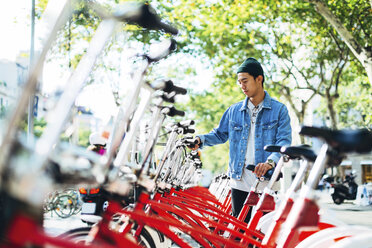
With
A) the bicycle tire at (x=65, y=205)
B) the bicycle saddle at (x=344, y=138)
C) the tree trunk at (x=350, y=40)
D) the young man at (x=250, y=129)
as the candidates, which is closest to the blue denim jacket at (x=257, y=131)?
the young man at (x=250, y=129)

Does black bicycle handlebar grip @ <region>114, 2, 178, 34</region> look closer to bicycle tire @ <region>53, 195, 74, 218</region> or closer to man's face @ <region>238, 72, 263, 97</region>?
man's face @ <region>238, 72, 263, 97</region>

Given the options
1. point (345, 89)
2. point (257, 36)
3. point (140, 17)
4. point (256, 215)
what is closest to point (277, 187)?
point (256, 215)

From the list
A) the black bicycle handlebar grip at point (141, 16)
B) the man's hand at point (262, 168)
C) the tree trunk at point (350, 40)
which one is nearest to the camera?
the black bicycle handlebar grip at point (141, 16)

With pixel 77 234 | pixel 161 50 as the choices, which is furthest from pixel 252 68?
pixel 77 234

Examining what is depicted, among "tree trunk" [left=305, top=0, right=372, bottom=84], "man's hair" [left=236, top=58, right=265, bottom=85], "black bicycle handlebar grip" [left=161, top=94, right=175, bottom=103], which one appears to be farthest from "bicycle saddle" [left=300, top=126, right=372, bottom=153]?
"tree trunk" [left=305, top=0, right=372, bottom=84]

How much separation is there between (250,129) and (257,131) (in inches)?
4.1

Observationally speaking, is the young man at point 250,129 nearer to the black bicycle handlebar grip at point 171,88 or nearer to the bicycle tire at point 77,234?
the black bicycle handlebar grip at point 171,88

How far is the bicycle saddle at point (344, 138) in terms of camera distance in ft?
5.89

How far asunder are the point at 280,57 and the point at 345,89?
1670 cm

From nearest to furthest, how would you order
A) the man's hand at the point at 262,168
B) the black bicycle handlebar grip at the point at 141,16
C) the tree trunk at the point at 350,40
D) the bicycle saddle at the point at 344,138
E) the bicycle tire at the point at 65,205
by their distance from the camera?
the black bicycle handlebar grip at the point at 141,16 < the bicycle saddle at the point at 344,138 < the man's hand at the point at 262,168 < the tree trunk at the point at 350,40 < the bicycle tire at the point at 65,205

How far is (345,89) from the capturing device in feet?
101

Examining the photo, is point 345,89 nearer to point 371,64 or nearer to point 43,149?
point 371,64

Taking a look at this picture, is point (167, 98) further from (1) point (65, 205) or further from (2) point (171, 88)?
(1) point (65, 205)

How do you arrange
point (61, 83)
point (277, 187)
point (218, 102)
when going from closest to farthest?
point (61, 83), point (277, 187), point (218, 102)
